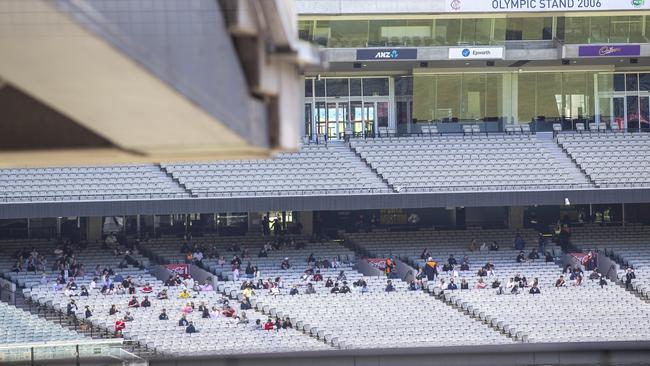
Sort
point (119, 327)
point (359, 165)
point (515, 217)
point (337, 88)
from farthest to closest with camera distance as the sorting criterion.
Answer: point (337, 88), point (515, 217), point (359, 165), point (119, 327)

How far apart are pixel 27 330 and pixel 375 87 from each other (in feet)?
63.0

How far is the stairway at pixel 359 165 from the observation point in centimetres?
4275

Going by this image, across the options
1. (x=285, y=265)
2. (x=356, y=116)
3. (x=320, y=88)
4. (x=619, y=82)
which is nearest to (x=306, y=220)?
(x=285, y=265)

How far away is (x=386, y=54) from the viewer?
45.0 metres

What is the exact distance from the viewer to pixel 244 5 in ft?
20.6

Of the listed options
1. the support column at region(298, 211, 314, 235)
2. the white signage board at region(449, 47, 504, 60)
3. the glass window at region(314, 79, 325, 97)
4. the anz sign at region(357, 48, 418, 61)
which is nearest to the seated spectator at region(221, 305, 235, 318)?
the support column at region(298, 211, 314, 235)

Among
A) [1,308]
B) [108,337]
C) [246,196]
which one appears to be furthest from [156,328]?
[246,196]

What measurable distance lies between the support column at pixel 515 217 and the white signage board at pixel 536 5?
6.53 meters

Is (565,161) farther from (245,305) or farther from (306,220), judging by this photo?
(245,305)

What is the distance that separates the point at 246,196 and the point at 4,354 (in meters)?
29.3

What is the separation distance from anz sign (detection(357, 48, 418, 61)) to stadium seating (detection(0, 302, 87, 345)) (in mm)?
15399

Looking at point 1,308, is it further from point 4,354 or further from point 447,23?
point 4,354

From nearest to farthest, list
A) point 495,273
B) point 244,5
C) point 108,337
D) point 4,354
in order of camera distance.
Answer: point 244,5 < point 4,354 < point 108,337 < point 495,273

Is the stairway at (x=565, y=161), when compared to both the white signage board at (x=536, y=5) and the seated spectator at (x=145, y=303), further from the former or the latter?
the seated spectator at (x=145, y=303)
